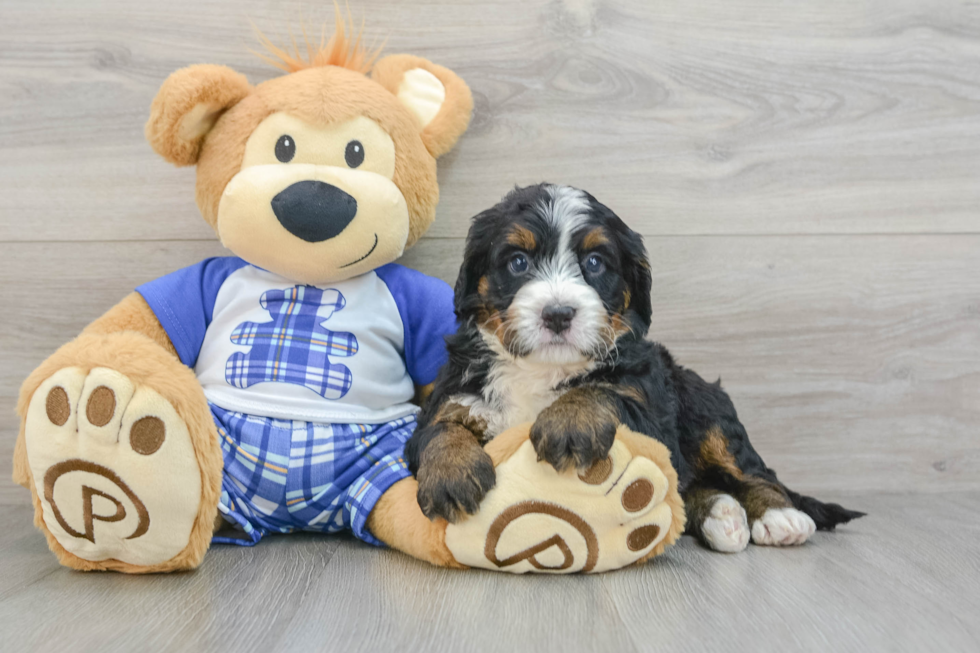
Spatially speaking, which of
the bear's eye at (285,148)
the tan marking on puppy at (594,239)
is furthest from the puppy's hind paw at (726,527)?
the bear's eye at (285,148)

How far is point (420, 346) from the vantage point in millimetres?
2072

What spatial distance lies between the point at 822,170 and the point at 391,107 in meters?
1.45

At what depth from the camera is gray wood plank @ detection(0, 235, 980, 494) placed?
7.90 feet

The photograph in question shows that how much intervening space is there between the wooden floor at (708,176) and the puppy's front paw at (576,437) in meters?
0.99

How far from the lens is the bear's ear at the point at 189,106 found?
1.85 metres

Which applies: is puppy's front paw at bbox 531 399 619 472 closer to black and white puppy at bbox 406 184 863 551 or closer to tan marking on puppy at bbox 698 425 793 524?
black and white puppy at bbox 406 184 863 551

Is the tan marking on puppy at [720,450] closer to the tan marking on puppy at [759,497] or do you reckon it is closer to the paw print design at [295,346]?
the tan marking on puppy at [759,497]

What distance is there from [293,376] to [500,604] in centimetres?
83

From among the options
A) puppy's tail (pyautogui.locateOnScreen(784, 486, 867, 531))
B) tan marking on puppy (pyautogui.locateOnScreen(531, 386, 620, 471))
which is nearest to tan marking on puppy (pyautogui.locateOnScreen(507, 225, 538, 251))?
tan marking on puppy (pyautogui.locateOnScreen(531, 386, 620, 471))

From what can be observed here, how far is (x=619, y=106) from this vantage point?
237cm

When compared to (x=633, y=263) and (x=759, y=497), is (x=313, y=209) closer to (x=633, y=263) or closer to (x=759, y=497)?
(x=633, y=263)

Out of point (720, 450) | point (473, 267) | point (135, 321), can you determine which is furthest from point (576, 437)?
point (135, 321)

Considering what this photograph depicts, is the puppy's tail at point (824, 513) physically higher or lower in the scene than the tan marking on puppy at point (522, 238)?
lower

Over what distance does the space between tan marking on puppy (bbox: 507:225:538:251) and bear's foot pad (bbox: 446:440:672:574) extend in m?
0.44
